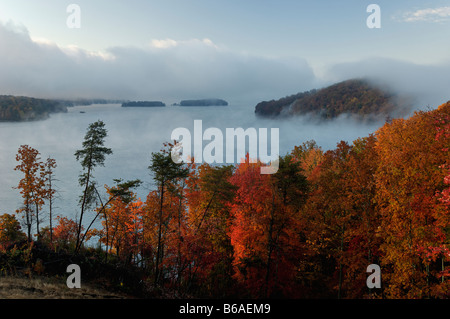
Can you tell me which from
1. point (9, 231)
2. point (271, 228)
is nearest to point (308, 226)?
point (271, 228)

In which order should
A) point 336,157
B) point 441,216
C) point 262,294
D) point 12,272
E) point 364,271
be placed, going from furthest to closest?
point 336,157, point 262,294, point 364,271, point 12,272, point 441,216

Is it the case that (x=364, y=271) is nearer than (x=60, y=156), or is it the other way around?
(x=364, y=271)

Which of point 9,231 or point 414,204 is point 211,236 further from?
point 9,231

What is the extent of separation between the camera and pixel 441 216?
17.7m

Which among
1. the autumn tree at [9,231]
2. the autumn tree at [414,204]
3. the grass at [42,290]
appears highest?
the autumn tree at [414,204]

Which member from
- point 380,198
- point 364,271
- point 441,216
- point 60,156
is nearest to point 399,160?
point 380,198

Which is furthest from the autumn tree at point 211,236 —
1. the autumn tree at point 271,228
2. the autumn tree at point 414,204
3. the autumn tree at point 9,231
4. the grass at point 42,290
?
the autumn tree at point 9,231

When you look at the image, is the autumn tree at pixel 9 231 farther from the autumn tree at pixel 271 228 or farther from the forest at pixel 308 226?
the autumn tree at pixel 271 228

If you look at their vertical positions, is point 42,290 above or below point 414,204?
below

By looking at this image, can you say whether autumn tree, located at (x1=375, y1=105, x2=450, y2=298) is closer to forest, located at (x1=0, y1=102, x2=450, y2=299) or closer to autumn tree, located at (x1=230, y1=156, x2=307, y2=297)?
forest, located at (x1=0, y1=102, x2=450, y2=299)

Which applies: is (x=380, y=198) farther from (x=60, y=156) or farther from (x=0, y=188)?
(x=60, y=156)

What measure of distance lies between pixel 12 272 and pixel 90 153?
44.4 ft

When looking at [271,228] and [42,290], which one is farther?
[271,228]
